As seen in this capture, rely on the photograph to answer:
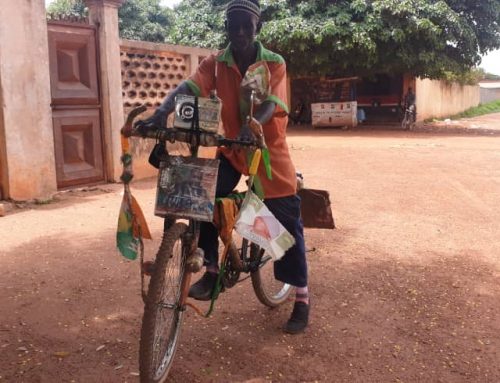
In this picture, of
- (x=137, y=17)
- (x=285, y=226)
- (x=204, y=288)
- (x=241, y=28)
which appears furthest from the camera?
(x=137, y=17)

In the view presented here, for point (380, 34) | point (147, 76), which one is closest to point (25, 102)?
point (147, 76)

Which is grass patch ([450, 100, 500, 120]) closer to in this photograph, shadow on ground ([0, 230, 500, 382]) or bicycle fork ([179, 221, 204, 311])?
shadow on ground ([0, 230, 500, 382])

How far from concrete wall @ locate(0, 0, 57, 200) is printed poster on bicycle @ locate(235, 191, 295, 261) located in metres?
4.77

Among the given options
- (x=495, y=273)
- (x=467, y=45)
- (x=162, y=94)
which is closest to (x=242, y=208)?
(x=495, y=273)

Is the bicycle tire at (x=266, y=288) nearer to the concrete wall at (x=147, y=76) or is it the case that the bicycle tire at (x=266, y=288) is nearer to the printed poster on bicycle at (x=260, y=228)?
the printed poster on bicycle at (x=260, y=228)

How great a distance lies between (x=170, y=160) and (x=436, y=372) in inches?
64.0

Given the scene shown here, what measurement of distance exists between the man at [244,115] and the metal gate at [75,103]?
15.2 feet

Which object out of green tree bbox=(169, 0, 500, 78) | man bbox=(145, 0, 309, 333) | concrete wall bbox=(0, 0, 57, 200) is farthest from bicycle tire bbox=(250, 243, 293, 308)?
green tree bbox=(169, 0, 500, 78)

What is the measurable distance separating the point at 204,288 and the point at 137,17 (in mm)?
26008

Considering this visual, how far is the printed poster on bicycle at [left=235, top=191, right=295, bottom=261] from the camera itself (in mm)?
2430

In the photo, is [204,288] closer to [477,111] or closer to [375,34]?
[375,34]

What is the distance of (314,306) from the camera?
349 centimetres

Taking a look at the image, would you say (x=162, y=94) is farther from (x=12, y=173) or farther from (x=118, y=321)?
(x=118, y=321)

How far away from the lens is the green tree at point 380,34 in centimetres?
1563
